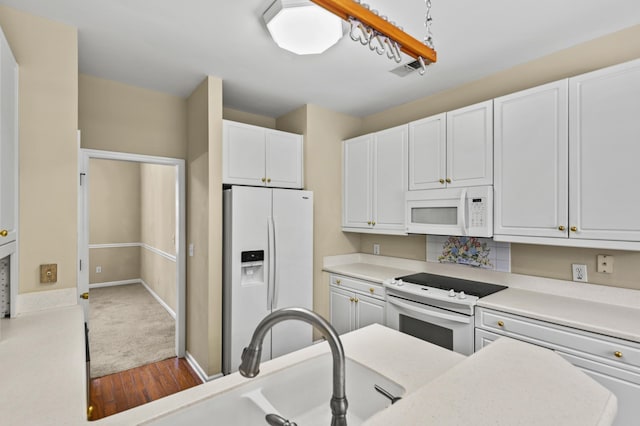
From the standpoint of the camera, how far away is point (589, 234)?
6.34 ft

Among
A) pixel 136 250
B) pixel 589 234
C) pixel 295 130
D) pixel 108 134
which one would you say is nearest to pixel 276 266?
pixel 295 130

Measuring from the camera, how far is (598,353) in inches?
66.6

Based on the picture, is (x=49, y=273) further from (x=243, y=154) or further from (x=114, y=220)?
(x=114, y=220)

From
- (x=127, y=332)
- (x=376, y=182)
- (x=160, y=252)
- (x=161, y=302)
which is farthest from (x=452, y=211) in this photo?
(x=161, y=302)

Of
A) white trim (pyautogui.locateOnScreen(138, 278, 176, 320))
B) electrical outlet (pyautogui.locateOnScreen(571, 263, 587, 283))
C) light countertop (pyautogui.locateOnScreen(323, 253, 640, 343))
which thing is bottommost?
white trim (pyautogui.locateOnScreen(138, 278, 176, 320))

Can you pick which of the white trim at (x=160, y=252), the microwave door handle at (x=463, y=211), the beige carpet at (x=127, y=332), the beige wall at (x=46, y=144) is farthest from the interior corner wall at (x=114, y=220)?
the microwave door handle at (x=463, y=211)

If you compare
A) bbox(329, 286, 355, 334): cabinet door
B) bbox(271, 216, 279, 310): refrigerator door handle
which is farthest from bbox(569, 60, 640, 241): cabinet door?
bbox(271, 216, 279, 310): refrigerator door handle

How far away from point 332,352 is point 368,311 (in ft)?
7.76

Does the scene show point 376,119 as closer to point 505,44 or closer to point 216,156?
point 505,44

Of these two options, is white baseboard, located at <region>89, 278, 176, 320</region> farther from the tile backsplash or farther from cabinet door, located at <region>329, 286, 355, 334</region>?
the tile backsplash

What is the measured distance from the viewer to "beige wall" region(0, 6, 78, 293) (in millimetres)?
1821

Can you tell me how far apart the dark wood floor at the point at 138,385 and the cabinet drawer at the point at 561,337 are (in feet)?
8.09

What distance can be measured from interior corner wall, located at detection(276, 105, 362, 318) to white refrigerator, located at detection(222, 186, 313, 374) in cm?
25

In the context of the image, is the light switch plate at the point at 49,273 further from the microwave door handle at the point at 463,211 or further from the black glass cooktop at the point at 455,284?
the microwave door handle at the point at 463,211
